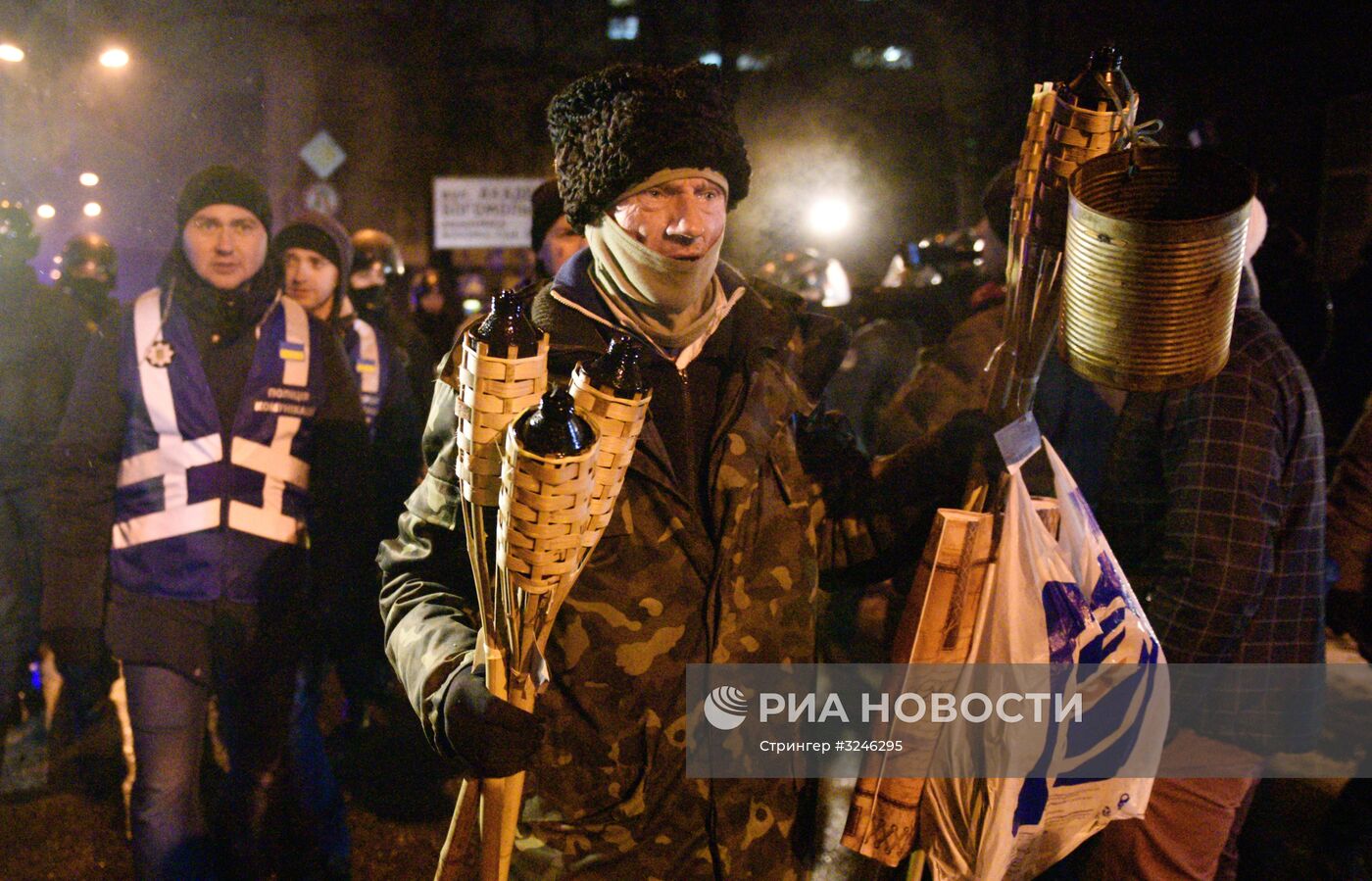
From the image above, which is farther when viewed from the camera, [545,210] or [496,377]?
[545,210]

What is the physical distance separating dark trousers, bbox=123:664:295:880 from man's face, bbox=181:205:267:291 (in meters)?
1.30

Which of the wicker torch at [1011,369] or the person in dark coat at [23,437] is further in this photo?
the person in dark coat at [23,437]

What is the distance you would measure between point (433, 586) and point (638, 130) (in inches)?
37.8

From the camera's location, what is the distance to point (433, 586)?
5.97 feet

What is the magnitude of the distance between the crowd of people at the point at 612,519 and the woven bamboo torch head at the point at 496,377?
25 cm

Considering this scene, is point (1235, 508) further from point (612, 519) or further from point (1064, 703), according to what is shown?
point (612, 519)

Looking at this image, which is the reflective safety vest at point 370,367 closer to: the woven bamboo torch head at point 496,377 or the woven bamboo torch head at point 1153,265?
the woven bamboo torch head at point 496,377

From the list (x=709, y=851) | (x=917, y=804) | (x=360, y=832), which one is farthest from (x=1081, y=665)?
(x=360, y=832)

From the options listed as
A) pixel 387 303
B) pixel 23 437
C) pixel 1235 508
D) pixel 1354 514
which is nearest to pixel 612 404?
pixel 1235 508

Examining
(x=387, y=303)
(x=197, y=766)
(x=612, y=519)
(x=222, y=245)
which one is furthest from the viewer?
(x=387, y=303)

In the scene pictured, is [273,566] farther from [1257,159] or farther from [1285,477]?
[1257,159]

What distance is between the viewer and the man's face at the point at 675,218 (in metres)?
1.84

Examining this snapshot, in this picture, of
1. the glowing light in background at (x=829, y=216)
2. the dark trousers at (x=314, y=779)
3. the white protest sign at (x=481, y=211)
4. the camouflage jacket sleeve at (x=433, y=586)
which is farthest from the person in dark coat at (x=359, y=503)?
the glowing light in background at (x=829, y=216)

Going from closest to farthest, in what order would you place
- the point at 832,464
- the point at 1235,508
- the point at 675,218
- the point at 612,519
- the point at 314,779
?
the point at 612,519, the point at 675,218, the point at 832,464, the point at 1235,508, the point at 314,779
